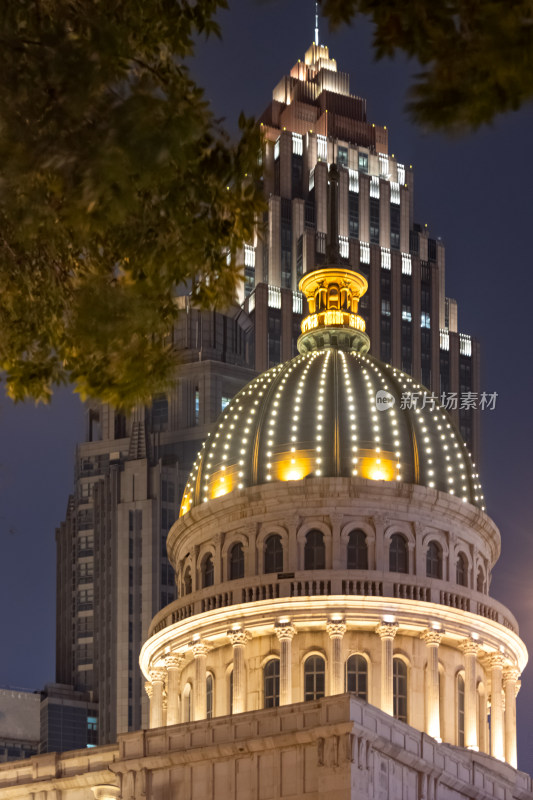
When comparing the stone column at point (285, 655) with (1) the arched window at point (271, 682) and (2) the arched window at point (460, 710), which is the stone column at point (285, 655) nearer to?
(1) the arched window at point (271, 682)

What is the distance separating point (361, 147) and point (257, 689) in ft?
411

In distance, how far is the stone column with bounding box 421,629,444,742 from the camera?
7631 centimetres

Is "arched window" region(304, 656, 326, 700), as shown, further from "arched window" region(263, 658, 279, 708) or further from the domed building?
"arched window" region(263, 658, 279, 708)

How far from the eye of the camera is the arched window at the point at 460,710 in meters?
78.0

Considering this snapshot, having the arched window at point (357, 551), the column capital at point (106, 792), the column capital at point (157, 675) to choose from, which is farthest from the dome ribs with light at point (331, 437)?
the column capital at point (106, 792)

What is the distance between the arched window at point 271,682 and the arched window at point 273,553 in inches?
183

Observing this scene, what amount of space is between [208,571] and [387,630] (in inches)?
417

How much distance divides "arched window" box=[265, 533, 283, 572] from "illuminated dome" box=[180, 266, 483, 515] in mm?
3062

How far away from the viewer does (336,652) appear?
7669cm

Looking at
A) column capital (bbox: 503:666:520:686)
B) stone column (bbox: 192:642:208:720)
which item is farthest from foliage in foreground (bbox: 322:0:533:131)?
column capital (bbox: 503:666:520:686)

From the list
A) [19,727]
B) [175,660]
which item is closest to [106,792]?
[175,660]

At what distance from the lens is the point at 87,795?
6819 centimetres

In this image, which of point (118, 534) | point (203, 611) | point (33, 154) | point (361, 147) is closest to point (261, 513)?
point (203, 611)

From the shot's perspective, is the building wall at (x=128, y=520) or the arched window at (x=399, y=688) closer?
the arched window at (x=399, y=688)
